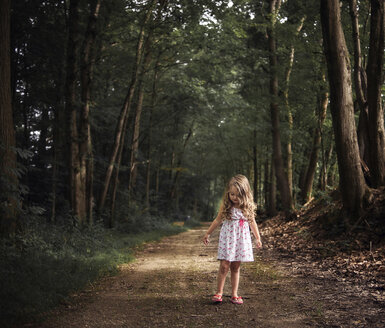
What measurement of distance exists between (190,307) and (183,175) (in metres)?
34.8

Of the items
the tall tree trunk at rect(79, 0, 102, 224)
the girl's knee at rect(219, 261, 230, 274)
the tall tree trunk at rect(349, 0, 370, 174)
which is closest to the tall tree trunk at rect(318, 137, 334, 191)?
the tall tree trunk at rect(349, 0, 370, 174)

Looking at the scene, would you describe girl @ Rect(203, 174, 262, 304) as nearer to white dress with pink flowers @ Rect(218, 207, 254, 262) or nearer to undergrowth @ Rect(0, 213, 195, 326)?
white dress with pink flowers @ Rect(218, 207, 254, 262)

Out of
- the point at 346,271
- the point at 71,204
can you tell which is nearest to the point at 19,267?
the point at 346,271

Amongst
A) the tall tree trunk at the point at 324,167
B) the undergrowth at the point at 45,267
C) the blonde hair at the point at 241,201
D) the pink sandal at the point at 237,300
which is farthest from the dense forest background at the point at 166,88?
the pink sandal at the point at 237,300

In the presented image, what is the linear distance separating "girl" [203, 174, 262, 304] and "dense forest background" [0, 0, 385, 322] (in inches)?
153

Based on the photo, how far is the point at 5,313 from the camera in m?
3.98

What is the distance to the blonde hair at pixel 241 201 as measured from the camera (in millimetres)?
5133

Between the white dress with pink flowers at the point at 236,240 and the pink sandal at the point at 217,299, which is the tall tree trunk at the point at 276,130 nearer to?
the white dress with pink flowers at the point at 236,240

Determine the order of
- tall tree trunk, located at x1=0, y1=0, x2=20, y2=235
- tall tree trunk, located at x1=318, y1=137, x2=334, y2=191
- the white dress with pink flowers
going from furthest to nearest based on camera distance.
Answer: tall tree trunk, located at x1=318, y1=137, x2=334, y2=191 → tall tree trunk, located at x1=0, y1=0, x2=20, y2=235 → the white dress with pink flowers

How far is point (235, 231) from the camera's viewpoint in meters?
5.12

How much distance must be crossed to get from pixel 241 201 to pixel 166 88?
61.9 ft

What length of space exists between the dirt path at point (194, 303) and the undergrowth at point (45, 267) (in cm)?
27

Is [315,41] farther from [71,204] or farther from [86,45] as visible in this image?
[71,204]

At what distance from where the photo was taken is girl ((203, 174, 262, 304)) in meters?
5.01
